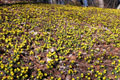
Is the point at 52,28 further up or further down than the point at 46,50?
further up

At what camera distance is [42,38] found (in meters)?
4.95

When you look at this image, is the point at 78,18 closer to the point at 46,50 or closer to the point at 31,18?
the point at 31,18

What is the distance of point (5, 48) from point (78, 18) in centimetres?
400

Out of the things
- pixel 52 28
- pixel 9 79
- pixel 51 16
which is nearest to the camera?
pixel 9 79

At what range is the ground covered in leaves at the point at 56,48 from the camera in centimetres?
370

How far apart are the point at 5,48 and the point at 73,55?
216cm

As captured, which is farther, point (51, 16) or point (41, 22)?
point (51, 16)

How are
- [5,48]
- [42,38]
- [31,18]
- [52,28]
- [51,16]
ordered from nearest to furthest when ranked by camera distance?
[5,48] < [42,38] < [52,28] < [31,18] < [51,16]

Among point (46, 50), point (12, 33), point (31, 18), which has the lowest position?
point (46, 50)

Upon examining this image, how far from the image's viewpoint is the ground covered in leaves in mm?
3703

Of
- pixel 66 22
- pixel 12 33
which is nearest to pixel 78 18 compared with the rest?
pixel 66 22

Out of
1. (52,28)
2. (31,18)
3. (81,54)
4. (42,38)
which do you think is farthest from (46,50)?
(31,18)

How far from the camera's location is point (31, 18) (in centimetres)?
622

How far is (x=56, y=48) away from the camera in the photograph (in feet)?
14.8
